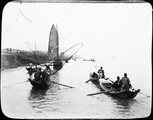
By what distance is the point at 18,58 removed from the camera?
268 cm

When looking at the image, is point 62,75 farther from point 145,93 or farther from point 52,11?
point 145,93

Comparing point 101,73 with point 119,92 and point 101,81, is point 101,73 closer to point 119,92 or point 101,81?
point 101,81

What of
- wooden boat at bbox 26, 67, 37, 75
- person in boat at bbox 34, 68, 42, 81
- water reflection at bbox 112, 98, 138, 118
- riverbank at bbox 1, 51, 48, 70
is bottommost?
water reflection at bbox 112, 98, 138, 118

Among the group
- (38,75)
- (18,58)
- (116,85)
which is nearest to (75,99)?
(116,85)

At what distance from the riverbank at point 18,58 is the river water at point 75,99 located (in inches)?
2.9

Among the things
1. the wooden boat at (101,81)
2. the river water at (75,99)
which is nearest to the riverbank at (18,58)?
the river water at (75,99)

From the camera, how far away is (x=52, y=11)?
8.26ft

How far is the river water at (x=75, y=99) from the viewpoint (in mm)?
2469

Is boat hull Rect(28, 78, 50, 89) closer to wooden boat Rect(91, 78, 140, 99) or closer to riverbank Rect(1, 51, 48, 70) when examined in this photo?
riverbank Rect(1, 51, 48, 70)

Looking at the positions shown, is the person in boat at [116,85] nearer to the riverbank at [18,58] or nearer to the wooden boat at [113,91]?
the wooden boat at [113,91]

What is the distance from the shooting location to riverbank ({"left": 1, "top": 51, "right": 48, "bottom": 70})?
2488 millimetres

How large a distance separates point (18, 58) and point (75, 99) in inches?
35.6

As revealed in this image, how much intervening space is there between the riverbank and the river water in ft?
0.24

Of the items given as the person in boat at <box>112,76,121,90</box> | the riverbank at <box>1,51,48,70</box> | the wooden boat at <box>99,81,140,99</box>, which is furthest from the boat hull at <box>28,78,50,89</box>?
the person in boat at <box>112,76,121,90</box>
